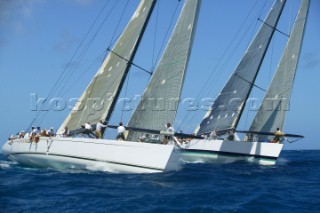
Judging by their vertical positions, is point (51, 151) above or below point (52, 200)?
above

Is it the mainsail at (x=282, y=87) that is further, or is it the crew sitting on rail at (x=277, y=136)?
the mainsail at (x=282, y=87)

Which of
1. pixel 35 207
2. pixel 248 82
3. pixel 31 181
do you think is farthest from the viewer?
pixel 248 82

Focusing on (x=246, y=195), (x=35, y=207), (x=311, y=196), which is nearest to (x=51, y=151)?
(x=35, y=207)

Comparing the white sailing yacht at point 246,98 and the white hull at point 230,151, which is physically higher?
the white sailing yacht at point 246,98

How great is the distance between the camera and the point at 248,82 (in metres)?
30.5

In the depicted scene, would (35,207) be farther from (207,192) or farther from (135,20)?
(135,20)

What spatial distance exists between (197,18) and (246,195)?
35.1ft

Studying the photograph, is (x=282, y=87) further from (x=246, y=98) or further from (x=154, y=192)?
(x=154, y=192)

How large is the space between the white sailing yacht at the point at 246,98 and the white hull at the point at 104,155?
10.1 metres

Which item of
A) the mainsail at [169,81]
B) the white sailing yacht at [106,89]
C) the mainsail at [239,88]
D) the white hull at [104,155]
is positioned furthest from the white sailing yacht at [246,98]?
the white hull at [104,155]

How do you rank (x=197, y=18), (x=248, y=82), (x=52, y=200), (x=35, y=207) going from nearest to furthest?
(x=35, y=207), (x=52, y=200), (x=197, y=18), (x=248, y=82)

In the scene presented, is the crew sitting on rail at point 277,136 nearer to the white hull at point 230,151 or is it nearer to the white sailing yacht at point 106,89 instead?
the white hull at point 230,151

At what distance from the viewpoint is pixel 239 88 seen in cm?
3045

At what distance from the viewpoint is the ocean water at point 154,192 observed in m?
12.0
